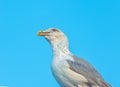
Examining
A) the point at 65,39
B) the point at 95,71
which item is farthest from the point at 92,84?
the point at 65,39

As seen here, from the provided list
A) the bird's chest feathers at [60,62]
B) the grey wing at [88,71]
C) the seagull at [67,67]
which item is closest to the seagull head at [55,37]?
the seagull at [67,67]

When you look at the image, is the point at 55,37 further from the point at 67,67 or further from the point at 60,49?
the point at 67,67

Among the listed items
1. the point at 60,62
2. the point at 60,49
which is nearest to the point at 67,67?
the point at 60,62

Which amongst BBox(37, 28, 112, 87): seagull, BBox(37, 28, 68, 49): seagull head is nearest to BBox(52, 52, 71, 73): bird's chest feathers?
BBox(37, 28, 112, 87): seagull

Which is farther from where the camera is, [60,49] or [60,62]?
[60,49]

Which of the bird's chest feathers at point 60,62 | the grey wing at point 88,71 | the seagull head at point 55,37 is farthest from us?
the seagull head at point 55,37

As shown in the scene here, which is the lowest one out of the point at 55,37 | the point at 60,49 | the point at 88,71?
the point at 88,71

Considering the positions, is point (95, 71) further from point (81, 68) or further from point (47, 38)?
point (47, 38)

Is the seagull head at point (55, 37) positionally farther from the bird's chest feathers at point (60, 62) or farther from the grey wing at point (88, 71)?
the grey wing at point (88, 71)

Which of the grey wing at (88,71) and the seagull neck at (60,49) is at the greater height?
the seagull neck at (60,49)
